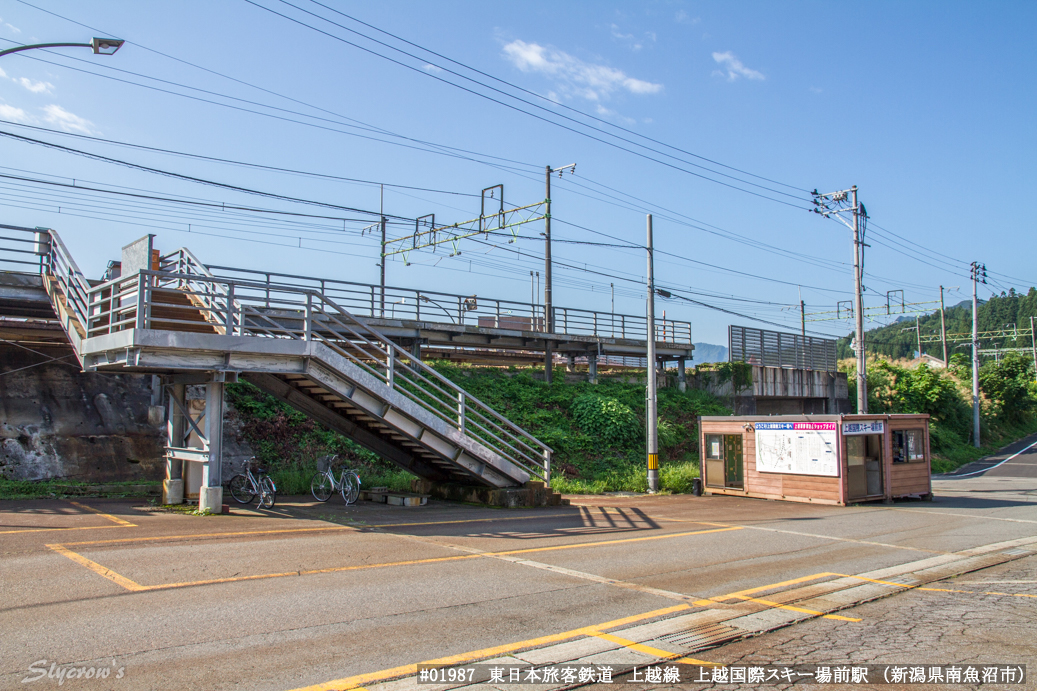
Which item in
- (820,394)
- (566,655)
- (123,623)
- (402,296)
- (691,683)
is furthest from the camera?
(820,394)

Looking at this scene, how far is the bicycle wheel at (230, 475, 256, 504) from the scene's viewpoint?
1571cm

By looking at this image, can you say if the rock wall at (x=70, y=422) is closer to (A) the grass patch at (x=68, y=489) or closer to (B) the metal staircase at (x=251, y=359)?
(A) the grass patch at (x=68, y=489)

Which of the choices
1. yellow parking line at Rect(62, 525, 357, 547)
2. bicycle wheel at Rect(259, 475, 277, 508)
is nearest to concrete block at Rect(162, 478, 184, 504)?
bicycle wheel at Rect(259, 475, 277, 508)

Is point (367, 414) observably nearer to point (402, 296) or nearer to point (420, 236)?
point (402, 296)

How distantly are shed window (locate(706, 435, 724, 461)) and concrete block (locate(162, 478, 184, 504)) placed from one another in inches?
590

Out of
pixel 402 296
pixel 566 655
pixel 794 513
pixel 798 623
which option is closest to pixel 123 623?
pixel 566 655

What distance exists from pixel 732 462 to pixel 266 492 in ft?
44.8

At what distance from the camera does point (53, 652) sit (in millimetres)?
5949

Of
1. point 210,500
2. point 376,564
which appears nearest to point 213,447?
point 210,500

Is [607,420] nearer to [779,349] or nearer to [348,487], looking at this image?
[348,487]

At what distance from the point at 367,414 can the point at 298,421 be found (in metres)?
7.03

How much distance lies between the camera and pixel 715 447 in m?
22.8

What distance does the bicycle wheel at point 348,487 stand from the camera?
55.0ft

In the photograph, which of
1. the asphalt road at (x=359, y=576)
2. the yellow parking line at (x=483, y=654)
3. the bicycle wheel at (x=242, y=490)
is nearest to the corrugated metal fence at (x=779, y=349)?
the asphalt road at (x=359, y=576)
